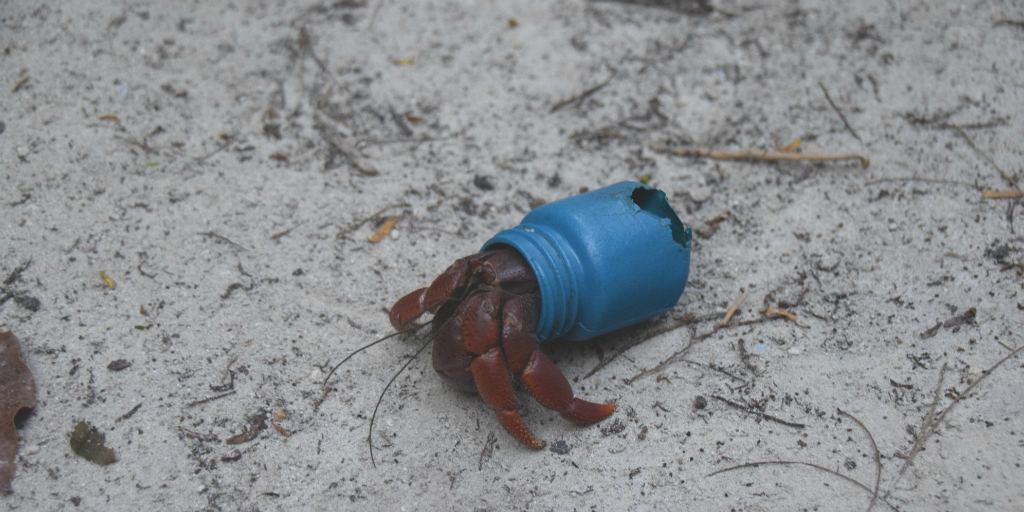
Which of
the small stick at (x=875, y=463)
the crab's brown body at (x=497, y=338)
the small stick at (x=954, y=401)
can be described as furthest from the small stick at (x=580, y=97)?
the small stick at (x=954, y=401)

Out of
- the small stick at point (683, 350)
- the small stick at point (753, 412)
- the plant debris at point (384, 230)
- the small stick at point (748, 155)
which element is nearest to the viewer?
the small stick at point (753, 412)

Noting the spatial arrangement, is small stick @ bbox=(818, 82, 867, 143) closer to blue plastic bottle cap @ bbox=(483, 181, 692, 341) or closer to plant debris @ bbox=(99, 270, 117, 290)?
blue plastic bottle cap @ bbox=(483, 181, 692, 341)

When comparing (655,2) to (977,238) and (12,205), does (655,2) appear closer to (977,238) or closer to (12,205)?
(977,238)

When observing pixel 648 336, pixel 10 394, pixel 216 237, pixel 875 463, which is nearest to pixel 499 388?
pixel 648 336

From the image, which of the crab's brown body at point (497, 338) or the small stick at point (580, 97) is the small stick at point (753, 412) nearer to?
the crab's brown body at point (497, 338)

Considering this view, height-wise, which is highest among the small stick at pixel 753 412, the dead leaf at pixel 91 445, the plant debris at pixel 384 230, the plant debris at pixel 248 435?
the plant debris at pixel 384 230

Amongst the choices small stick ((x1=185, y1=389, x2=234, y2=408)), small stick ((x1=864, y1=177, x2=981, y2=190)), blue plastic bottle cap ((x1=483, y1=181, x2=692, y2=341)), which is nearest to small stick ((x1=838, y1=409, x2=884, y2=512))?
blue plastic bottle cap ((x1=483, y1=181, x2=692, y2=341))
